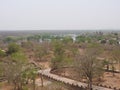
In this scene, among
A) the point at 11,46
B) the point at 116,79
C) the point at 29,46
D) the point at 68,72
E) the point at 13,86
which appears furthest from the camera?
the point at 29,46

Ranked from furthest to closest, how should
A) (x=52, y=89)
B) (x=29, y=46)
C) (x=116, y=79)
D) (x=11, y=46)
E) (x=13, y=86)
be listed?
(x=29, y=46)
(x=11, y=46)
(x=116, y=79)
(x=13, y=86)
(x=52, y=89)

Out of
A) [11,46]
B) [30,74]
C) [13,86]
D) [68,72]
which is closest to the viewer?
[30,74]

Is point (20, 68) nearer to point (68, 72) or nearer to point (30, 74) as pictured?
point (30, 74)

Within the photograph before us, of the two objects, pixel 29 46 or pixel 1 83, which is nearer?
pixel 1 83

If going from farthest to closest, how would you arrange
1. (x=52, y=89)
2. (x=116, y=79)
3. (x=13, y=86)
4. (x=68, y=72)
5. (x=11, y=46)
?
(x=11, y=46) < (x=68, y=72) < (x=116, y=79) < (x=13, y=86) < (x=52, y=89)

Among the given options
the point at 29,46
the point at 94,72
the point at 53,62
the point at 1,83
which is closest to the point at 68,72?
the point at 53,62

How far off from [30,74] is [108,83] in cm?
1063

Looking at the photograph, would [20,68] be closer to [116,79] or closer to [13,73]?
[13,73]

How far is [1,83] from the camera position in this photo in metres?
25.3

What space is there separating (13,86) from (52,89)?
314 inches

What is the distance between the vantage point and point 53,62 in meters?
31.8

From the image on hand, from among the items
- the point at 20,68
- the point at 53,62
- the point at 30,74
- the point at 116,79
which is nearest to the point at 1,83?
the point at 20,68

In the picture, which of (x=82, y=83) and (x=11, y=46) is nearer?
(x=82, y=83)

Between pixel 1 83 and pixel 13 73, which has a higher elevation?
pixel 13 73
